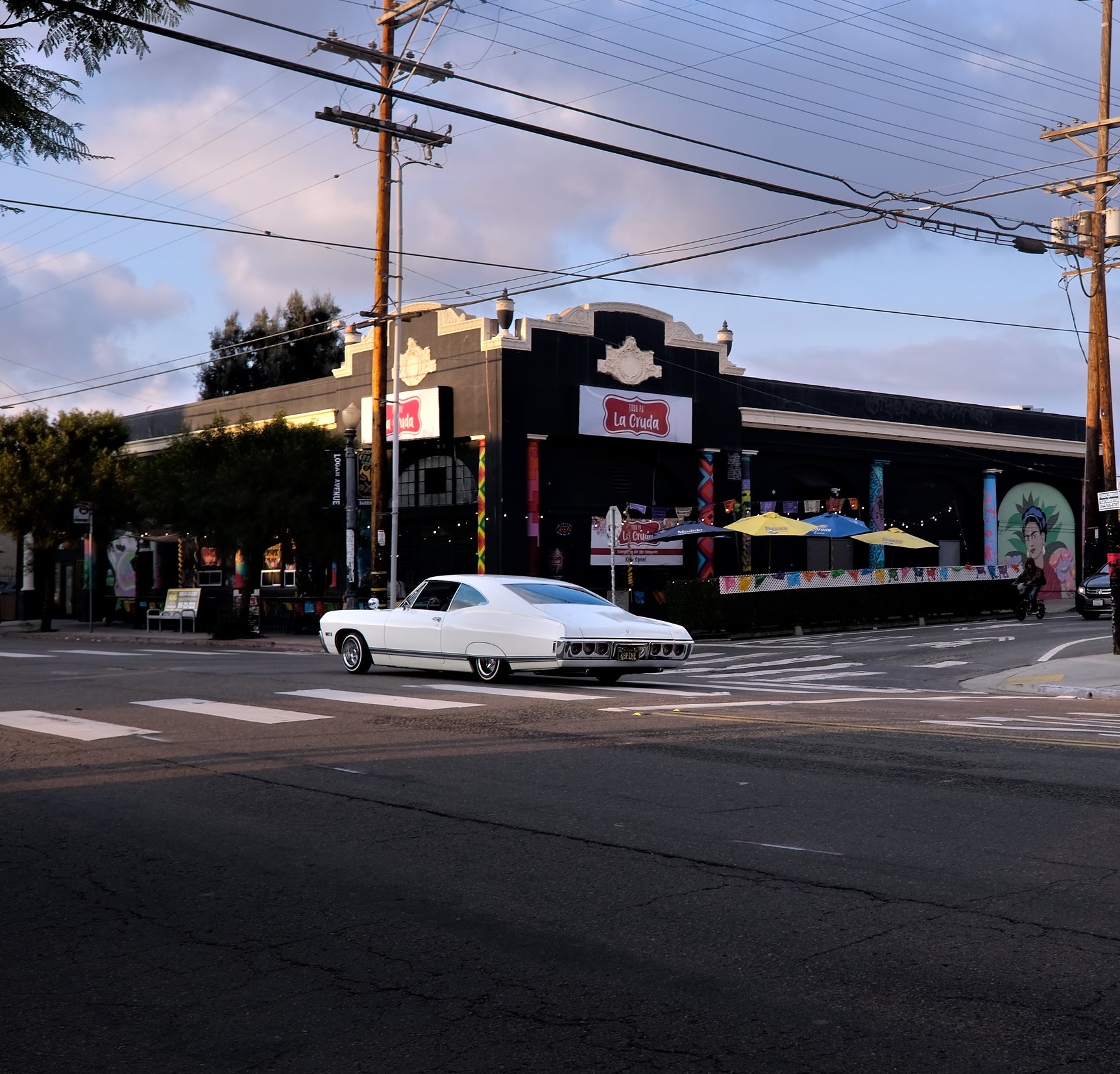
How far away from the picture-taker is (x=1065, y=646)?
2581 centimetres

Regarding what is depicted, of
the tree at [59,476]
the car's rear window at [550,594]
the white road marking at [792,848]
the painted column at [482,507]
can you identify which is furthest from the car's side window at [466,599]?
the tree at [59,476]

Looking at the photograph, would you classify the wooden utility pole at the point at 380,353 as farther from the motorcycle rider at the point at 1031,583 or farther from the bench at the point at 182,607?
the motorcycle rider at the point at 1031,583

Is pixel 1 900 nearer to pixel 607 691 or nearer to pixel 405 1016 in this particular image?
pixel 405 1016

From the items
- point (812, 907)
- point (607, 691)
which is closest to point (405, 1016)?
point (812, 907)

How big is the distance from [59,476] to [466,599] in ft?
91.7

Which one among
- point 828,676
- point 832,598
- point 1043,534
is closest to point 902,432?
point 1043,534

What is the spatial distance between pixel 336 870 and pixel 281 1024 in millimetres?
2014

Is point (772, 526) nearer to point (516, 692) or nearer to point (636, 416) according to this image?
point (636, 416)

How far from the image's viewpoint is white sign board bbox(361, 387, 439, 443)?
3544cm

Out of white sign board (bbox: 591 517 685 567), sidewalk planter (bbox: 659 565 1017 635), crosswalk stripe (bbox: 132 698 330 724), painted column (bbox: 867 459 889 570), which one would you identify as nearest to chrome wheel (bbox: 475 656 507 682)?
crosswalk stripe (bbox: 132 698 330 724)

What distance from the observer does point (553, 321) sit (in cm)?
3538

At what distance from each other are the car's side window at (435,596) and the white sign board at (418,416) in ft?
59.8

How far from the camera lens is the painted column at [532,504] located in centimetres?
3491

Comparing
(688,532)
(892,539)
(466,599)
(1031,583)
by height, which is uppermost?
(688,532)
